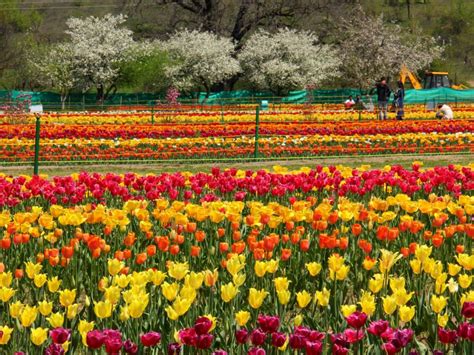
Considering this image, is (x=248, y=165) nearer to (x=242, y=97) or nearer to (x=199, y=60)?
(x=242, y=97)

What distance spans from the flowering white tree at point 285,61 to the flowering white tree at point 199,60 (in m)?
1.51

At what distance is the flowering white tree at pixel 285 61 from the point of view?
56.3m

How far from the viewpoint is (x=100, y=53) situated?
2207 inches

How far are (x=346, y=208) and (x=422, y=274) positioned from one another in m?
1.58

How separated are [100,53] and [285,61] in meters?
13.1

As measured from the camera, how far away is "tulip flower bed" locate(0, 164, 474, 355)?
3852mm

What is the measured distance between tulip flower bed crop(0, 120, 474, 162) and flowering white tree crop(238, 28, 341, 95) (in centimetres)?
3320

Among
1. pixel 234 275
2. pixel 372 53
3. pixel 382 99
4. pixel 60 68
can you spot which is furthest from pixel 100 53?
pixel 234 275

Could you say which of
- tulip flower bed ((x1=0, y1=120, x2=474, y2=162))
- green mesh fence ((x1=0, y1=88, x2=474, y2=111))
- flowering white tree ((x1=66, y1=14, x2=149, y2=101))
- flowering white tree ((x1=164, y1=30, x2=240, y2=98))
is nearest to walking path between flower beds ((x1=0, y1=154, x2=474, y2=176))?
tulip flower bed ((x1=0, y1=120, x2=474, y2=162))

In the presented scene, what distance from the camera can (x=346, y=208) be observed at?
23.1ft

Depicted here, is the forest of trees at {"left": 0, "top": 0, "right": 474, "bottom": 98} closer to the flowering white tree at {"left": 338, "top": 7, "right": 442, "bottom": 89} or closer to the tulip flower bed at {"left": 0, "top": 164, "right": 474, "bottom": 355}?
the flowering white tree at {"left": 338, "top": 7, "right": 442, "bottom": 89}

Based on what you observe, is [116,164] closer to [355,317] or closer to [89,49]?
[355,317]

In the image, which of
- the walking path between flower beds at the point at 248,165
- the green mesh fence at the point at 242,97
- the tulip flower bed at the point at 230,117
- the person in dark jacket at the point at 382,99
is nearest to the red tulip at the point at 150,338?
the walking path between flower beds at the point at 248,165

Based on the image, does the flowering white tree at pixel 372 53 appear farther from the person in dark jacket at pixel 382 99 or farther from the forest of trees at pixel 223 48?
the person in dark jacket at pixel 382 99
